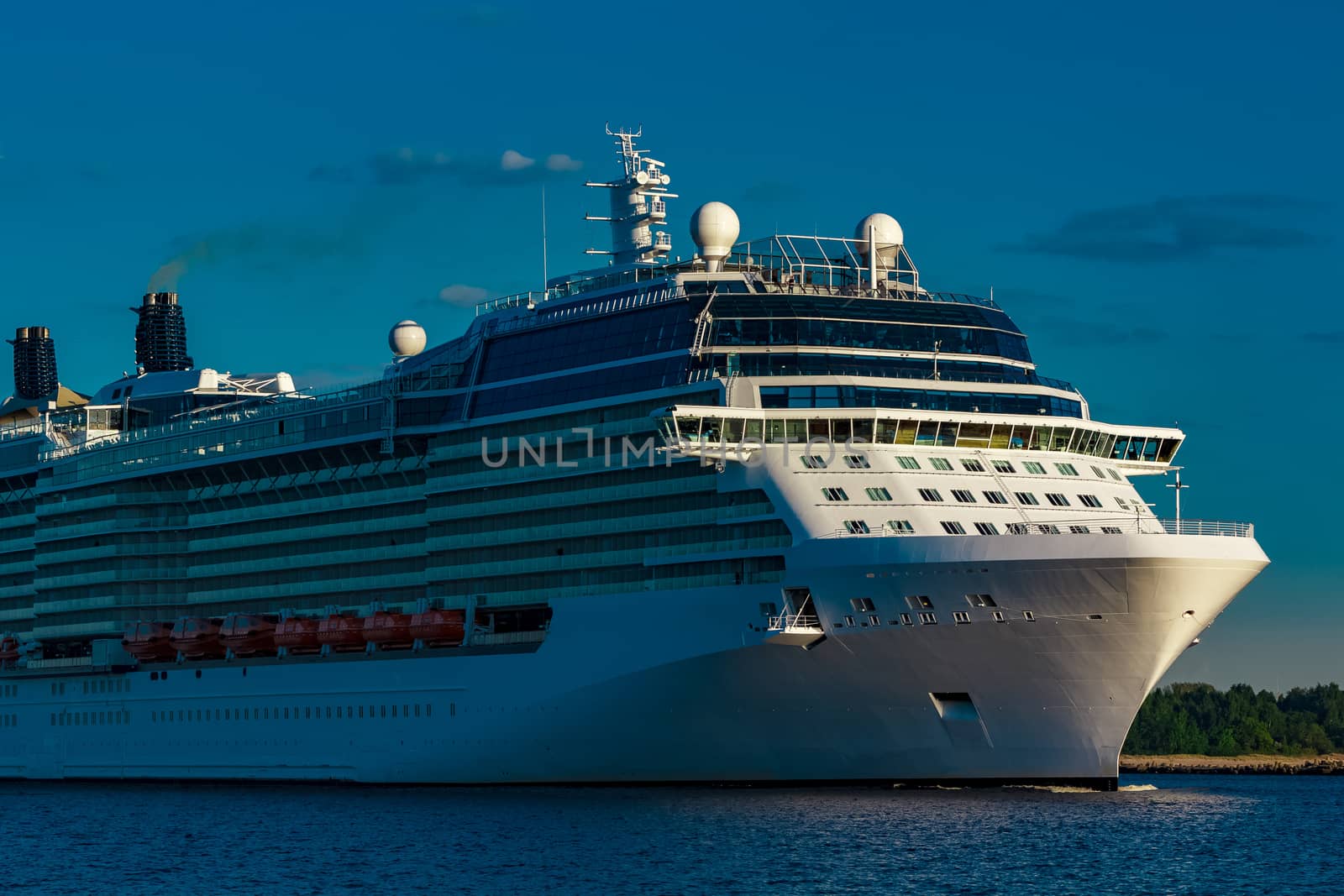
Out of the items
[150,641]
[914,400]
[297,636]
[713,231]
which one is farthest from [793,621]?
[150,641]

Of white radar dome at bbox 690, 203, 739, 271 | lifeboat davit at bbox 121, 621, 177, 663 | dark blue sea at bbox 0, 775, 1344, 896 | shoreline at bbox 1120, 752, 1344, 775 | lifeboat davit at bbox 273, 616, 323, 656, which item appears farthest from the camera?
shoreline at bbox 1120, 752, 1344, 775

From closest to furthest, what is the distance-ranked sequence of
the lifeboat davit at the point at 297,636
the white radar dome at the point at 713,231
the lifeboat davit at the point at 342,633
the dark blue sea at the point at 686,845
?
the dark blue sea at the point at 686,845 → the white radar dome at the point at 713,231 → the lifeboat davit at the point at 342,633 → the lifeboat davit at the point at 297,636

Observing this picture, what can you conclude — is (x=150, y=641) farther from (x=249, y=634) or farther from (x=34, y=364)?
(x=34, y=364)

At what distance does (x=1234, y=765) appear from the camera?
4668 inches

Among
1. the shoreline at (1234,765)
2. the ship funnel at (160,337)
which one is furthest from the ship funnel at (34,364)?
the shoreline at (1234,765)

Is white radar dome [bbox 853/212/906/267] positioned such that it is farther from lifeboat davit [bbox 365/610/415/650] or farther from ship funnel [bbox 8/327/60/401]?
ship funnel [bbox 8/327/60/401]

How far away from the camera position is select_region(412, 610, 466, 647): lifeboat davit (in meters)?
66.2

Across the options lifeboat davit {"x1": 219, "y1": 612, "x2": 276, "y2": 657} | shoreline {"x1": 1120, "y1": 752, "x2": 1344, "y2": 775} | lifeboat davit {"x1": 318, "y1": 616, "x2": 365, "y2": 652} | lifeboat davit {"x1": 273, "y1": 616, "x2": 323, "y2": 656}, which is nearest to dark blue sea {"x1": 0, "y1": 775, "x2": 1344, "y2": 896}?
lifeboat davit {"x1": 318, "y1": 616, "x2": 365, "y2": 652}

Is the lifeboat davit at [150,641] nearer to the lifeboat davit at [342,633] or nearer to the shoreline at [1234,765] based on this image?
the lifeboat davit at [342,633]

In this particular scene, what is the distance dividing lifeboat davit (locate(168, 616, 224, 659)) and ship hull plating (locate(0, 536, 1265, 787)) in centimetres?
1263

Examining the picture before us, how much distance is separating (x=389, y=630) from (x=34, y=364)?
35.2m

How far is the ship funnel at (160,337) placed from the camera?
93.8 m

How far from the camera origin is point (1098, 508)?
194 ft

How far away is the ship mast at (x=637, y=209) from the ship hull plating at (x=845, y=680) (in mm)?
15752
